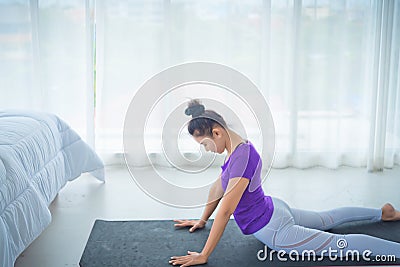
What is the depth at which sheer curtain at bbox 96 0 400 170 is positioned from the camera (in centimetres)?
390

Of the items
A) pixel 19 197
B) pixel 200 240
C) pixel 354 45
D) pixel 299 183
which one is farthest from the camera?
pixel 354 45

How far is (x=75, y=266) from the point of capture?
95.7 inches

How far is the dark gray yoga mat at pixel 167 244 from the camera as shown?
2381 millimetres

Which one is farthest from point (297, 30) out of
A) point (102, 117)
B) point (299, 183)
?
point (102, 117)

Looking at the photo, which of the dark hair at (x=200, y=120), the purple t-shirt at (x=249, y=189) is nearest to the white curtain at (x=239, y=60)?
the purple t-shirt at (x=249, y=189)

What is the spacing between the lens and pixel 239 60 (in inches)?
157

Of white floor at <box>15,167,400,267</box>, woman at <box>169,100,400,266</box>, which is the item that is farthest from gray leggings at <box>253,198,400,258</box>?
white floor at <box>15,167,400,267</box>

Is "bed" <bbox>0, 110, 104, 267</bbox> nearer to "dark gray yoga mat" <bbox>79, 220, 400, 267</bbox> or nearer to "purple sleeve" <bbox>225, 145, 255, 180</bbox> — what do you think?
"dark gray yoga mat" <bbox>79, 220, 400, 267</bbox>

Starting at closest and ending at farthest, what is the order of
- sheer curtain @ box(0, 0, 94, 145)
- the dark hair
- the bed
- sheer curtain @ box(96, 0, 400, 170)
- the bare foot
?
the bed
the dark hair
the bare foot
sheer curtain @ box(0, 0, 94, 145)
sheer curtain @ box(96, 0, 400, 170)

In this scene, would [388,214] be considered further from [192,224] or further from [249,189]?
[192,224]

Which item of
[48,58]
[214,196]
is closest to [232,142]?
[214,196]

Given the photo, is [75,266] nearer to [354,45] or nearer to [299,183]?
[299,183]

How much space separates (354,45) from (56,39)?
2.12 meters

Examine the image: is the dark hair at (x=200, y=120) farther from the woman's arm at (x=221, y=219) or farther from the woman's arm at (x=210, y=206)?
the woman's arm at (x=210, y=206)
